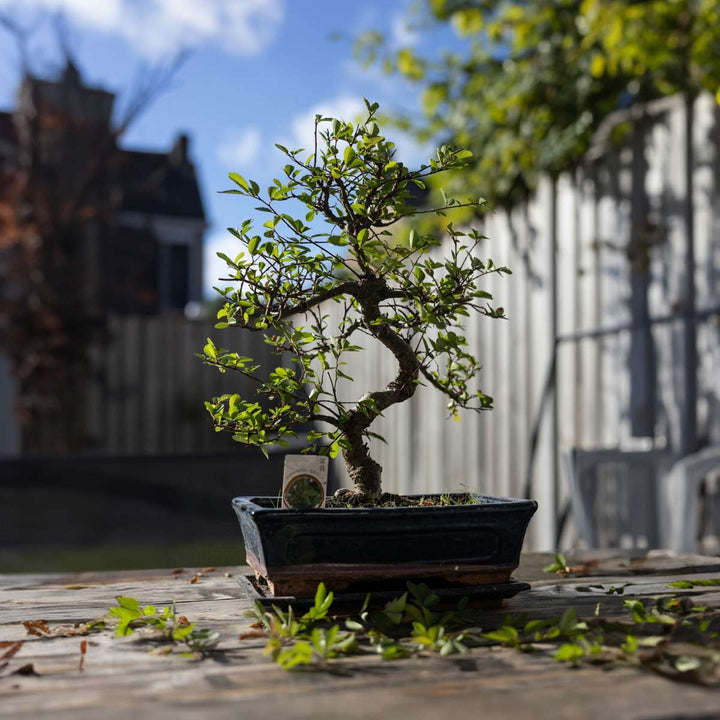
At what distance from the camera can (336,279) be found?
1274 millimetres


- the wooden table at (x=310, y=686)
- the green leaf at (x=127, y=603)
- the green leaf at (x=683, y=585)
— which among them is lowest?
the wooden table at (x=310, y=686)

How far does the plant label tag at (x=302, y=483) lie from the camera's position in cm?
117

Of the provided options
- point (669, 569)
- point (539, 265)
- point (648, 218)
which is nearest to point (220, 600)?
point (669, 569)

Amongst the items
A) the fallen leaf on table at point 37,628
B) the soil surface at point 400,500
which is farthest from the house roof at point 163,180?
the fallen leaf on table at point 37,628

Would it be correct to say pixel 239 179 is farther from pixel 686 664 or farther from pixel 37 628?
pixel 686 664

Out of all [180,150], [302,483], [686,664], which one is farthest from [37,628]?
[180,150]

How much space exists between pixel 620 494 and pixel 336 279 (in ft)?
7.65

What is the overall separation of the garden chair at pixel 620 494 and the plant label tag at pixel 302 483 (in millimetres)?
2147

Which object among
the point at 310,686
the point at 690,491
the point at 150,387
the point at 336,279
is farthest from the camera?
the point at 150,387

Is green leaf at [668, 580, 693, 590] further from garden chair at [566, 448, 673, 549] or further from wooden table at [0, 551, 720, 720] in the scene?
garden chair at [566, 448, 673, 549]

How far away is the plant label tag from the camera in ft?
Result: 3.84

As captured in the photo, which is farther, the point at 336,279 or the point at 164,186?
the point at 164,186

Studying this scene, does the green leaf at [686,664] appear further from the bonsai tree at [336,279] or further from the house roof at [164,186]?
the house roof at [164,186]

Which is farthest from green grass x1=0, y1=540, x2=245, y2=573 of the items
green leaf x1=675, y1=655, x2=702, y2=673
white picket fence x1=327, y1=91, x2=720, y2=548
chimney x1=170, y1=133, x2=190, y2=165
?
chimney x1=170, y1=133, x2=190, y2=165
